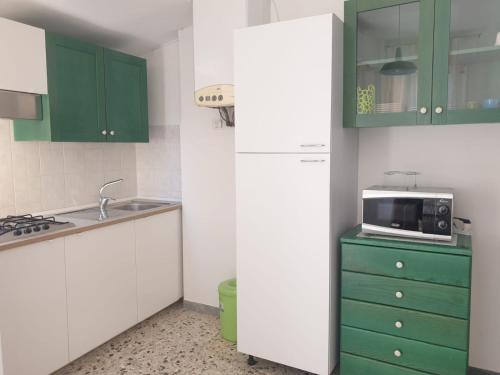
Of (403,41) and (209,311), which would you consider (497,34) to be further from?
(209,311)

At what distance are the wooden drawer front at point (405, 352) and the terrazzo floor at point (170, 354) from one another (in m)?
0.45

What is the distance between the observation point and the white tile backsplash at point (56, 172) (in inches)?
101

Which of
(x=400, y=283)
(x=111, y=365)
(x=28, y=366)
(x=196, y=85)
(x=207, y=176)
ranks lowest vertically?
(x=111, y=365)

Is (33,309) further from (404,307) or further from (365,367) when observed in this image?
(404,307)

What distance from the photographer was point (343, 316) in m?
2.11

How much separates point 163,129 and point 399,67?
2.06m

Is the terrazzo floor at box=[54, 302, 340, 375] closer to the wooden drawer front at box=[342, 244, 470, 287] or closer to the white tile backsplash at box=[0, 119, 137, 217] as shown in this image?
the wooden drawer front at box=[342, 244, 470, 287]

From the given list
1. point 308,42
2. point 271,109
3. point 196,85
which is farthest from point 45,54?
point 308,42

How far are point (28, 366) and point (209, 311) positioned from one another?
1.36 m

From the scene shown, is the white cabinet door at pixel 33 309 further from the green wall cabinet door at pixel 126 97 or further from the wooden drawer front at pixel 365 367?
the wooden drawer front at pixel 365 367

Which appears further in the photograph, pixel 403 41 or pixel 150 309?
pixel 150 309

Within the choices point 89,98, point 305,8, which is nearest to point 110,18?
point 89,98

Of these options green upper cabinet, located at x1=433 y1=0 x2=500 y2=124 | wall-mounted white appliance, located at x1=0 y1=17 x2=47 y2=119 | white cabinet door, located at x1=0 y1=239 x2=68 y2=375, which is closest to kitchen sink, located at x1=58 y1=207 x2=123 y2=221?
white cabinet door, located at x1=0 y1=239 x2=68 y2=375

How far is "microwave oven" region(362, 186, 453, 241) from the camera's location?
1.92 m
